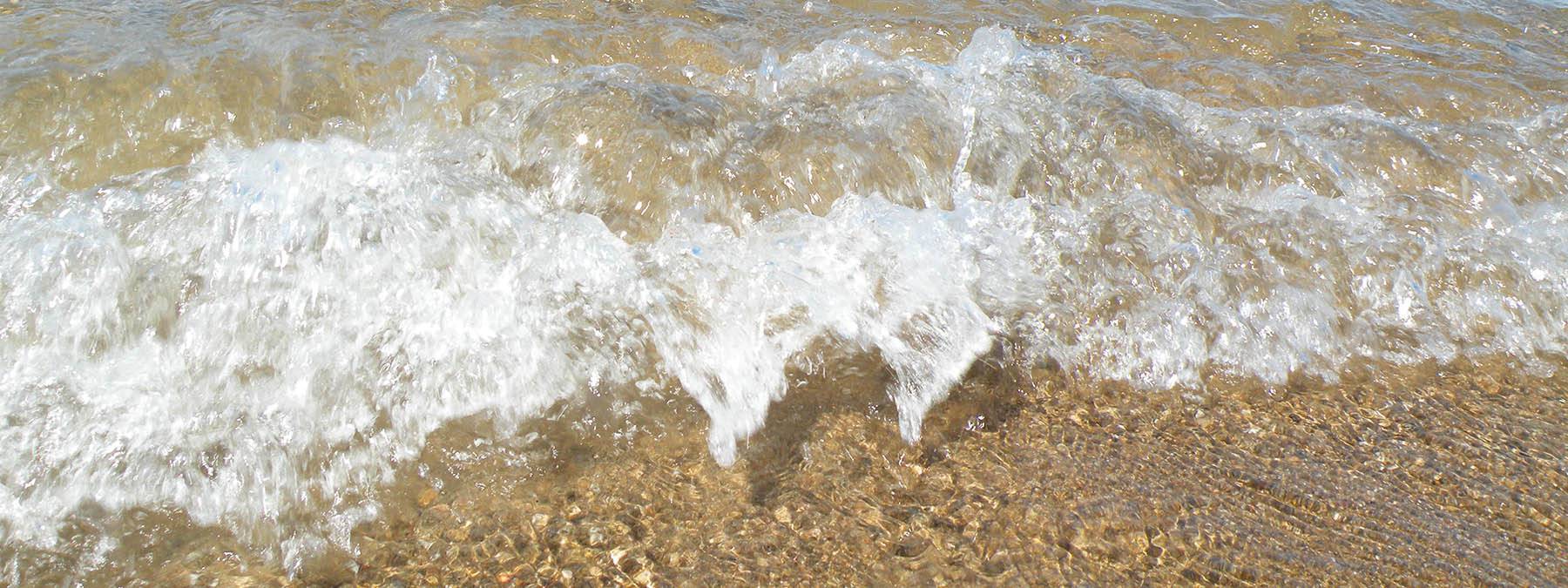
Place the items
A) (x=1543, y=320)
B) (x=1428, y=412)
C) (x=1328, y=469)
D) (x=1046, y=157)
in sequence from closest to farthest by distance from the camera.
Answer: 1. (x=1328, y=469)
2. (x=1428, y=412)
3. (x=1543, y=320)
4. (x=1046, y=157)

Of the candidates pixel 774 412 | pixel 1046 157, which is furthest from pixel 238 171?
pixel 1046 157

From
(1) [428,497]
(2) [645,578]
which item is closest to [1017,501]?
(2) [645,578]

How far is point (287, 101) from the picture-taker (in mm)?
3361

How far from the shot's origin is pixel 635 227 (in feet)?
10.5

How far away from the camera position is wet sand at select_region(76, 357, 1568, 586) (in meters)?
2.27

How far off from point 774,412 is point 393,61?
5.96 ft

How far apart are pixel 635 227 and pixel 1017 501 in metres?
1.37

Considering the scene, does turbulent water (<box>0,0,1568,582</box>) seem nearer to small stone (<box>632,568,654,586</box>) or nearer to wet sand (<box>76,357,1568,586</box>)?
wet sand (<box>76,357,1568,586</box>)

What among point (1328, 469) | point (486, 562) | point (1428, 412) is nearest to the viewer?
point (486, 562)

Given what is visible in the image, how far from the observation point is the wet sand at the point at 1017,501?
2.27 meters

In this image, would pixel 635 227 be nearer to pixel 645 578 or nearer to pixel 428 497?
pixel 428 497

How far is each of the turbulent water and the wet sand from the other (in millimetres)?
111

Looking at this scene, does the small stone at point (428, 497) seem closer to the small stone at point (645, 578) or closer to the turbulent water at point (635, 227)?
the turbulent water at point (635, 227)

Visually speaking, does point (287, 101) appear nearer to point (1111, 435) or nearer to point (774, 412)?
point (774, 412)
